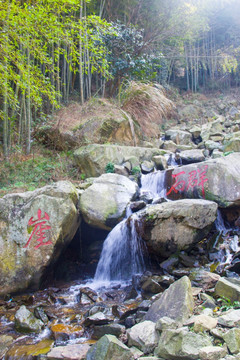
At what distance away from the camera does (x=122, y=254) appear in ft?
16.1

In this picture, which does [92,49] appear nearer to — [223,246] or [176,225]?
[176,225]

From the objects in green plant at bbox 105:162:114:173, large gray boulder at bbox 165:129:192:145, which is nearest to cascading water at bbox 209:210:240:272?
green plant at bbox 105:162:114:173

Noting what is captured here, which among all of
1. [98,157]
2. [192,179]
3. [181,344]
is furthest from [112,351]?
[98,157]

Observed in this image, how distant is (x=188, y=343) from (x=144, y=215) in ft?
9.39

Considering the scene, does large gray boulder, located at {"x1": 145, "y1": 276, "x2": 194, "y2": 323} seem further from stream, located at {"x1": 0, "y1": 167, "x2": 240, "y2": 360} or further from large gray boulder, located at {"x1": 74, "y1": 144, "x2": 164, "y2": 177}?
large gray boulder, located at {"x1": 74, "y1": 144, "x2": 164, "y2": 177}

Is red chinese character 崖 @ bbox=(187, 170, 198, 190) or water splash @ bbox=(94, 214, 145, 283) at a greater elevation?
red chinese character 崖 @ bbox=(187, 170, 198, 190)

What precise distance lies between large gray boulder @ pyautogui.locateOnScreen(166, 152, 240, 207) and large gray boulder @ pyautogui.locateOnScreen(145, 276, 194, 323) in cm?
291

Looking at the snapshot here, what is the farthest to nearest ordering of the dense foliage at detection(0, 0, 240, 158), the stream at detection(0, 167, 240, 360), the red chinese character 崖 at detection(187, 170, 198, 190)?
the red chinese character 崖 at detection(187, 170, 198, 190) → the dense foliage at detection(0, 0, 240, 158) → the stream at detection(0, 167, 240, 360)

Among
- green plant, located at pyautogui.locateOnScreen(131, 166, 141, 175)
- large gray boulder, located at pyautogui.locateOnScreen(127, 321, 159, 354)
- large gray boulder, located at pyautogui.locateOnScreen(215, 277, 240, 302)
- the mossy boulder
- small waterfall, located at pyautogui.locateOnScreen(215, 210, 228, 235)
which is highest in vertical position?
the mossy boulder

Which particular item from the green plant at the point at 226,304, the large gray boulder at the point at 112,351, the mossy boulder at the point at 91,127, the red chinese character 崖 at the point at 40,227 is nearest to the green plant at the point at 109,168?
the mossy boulder at the point at 91,127

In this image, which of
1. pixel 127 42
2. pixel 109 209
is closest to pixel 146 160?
pixel 109 209

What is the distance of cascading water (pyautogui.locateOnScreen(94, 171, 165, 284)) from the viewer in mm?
4766

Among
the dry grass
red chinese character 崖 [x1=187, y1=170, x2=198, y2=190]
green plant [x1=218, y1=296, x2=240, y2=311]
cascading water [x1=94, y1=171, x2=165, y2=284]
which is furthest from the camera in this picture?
the dry grass

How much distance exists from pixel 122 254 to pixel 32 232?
5.44 ft
